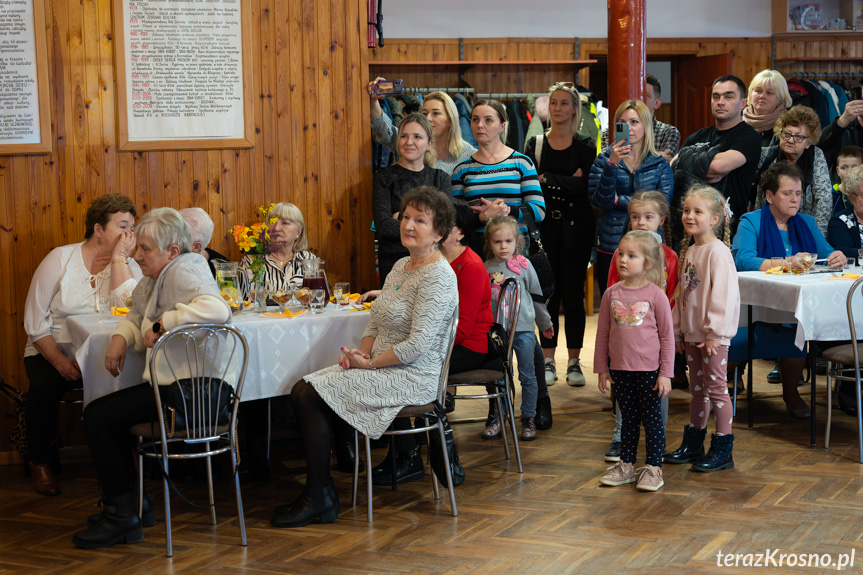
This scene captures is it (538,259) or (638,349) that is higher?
(538,259)

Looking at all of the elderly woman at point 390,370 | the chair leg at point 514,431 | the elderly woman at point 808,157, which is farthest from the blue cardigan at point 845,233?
the elderly woman at point 390,370

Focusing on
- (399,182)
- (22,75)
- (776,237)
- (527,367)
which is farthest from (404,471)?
(22,75)

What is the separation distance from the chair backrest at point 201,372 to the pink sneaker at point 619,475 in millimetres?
1484

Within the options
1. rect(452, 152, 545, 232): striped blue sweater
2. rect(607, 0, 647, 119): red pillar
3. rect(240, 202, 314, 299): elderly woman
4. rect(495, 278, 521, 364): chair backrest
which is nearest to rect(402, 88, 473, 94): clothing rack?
rect(607, 0, 647, 119): red pillar

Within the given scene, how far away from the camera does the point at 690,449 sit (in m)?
3.88

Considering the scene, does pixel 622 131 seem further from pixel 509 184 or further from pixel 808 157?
pixel 808 157

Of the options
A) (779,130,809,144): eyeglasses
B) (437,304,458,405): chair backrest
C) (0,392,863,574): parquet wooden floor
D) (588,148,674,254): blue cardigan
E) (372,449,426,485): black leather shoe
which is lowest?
(0,392,863,574): parquet wooden floor

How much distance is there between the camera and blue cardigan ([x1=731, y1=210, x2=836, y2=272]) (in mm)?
4557

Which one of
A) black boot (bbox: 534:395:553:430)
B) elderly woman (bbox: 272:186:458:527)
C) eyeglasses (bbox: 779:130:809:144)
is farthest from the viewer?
eyeglasses (bbox: 779:130:809:144)

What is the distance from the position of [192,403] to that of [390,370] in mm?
682

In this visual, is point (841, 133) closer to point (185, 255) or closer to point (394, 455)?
point (394, 455)

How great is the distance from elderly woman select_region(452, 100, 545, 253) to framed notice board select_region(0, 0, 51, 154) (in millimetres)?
2019

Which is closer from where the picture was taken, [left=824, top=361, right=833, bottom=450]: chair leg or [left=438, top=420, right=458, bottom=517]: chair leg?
[left=438, top=420, right=458, bottom=517]: chair leg

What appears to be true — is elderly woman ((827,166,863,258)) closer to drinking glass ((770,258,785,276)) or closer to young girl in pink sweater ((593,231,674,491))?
drinking glass ((770,258,785,276))
